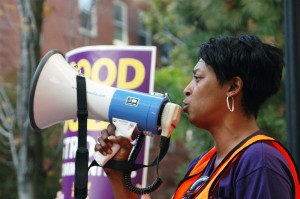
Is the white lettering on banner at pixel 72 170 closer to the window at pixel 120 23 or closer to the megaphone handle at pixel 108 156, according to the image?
the megaphone handle at pixel 108 156

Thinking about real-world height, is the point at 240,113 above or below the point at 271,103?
above

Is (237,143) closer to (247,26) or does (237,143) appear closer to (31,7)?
(247,26)

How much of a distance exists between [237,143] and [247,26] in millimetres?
3047

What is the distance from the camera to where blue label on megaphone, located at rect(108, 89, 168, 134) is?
6.54 feet

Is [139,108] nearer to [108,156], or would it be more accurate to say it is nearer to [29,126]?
[108,156]

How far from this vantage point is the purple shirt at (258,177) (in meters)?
1.62

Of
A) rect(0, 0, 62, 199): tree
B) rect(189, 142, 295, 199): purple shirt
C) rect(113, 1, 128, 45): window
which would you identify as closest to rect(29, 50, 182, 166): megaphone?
rect(189, 142, 295, 199): purple shirt

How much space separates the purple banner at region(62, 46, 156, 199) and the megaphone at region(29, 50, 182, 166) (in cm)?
124

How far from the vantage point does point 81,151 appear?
6.81ft

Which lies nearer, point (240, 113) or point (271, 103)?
point (240, 113)

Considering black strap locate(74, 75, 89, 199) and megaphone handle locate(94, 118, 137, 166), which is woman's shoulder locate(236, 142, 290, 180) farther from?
black strap locate(74, 75, 89, 199)

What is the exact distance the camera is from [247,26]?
4.80 meters

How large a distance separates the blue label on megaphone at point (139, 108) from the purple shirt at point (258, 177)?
1.21ft

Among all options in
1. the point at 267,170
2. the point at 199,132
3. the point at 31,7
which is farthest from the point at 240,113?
the point at 31,7
